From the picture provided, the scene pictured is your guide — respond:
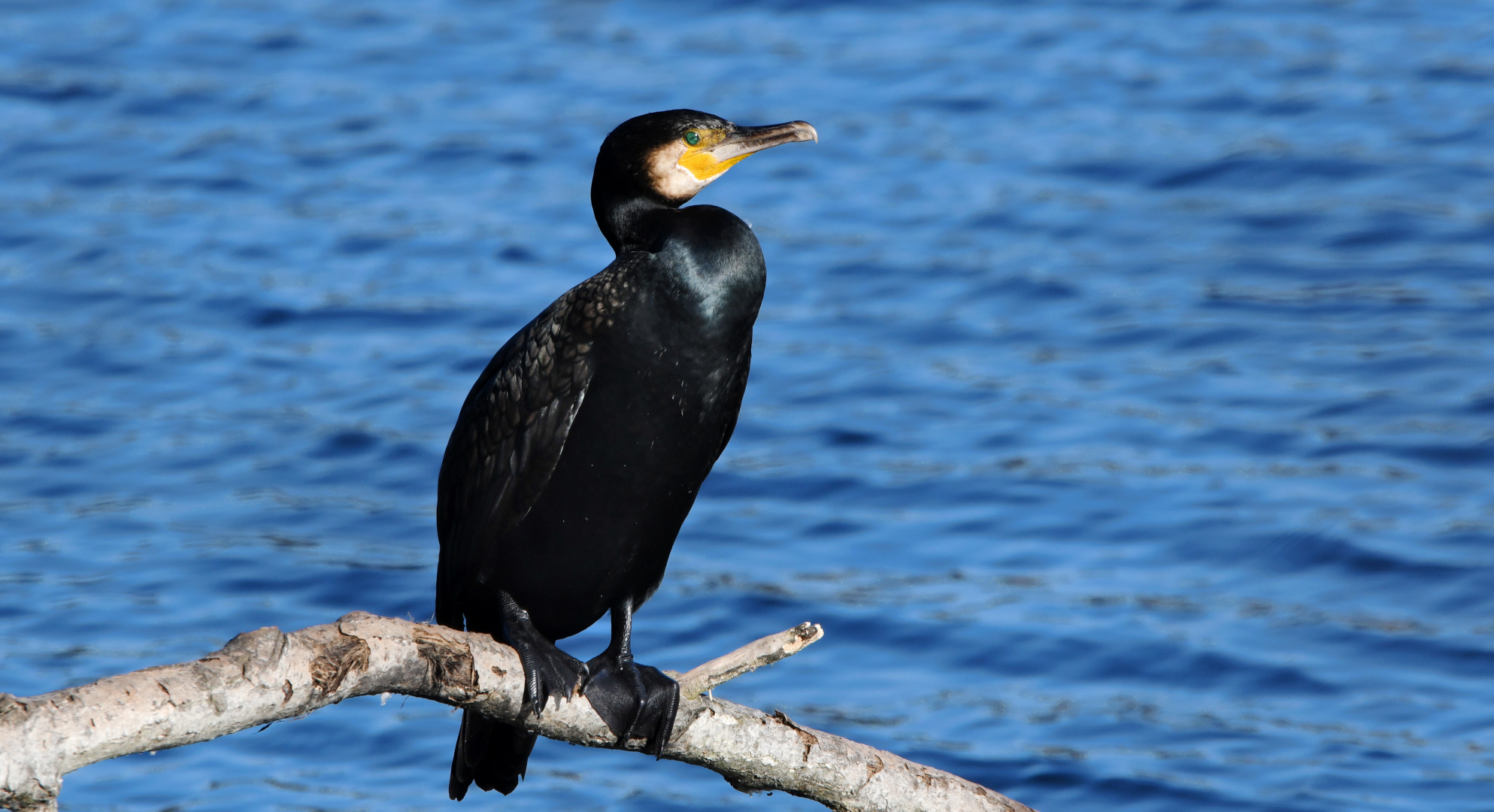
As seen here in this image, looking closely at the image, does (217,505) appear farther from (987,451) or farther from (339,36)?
(339,36)

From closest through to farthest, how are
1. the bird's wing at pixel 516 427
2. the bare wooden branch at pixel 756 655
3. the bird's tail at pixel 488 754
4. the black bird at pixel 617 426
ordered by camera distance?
the bare wooden branch at pixel 756 655 → the black bird at pixel 617 426 → the bird's wing at pixel 516 427 → the bird's tail at pixel 488 754

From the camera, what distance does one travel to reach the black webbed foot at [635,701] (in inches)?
142

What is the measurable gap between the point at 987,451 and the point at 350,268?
12.5 feet

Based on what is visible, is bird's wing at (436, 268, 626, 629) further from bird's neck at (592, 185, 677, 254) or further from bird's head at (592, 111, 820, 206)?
bird's head at (592, 111, 820, 206)

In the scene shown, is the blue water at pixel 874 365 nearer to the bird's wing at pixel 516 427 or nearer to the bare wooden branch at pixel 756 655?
the bird's wing at pixel 516 427

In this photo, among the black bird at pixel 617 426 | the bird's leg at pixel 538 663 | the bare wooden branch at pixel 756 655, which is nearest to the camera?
the bare wooden branch at pixel 756 655

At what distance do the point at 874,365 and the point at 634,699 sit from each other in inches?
212

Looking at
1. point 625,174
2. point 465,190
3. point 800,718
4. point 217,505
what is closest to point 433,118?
point 465,190

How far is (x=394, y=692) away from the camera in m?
3.13

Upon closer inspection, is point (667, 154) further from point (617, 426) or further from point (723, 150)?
point (617, 426)

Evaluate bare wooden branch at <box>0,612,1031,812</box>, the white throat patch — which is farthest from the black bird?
bare wooden branch at <box>0,612,1031,812</box>

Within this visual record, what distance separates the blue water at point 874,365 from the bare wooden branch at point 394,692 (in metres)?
2.49

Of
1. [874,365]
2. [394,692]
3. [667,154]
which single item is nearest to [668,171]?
[667,154]

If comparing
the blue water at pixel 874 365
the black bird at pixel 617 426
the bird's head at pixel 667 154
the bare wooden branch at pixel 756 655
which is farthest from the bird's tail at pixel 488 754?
the blue water at pixel 874 365
